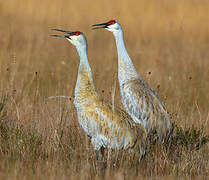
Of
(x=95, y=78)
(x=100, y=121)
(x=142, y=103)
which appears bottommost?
(x=100, y=121)

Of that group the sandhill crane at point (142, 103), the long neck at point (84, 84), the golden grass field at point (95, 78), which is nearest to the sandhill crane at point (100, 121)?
the long neck at point (84, 84)

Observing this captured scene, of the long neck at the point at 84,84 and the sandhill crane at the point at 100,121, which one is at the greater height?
the long neck at the point at 84,84

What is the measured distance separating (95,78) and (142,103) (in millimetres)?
2242

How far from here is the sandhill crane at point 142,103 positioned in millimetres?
6230

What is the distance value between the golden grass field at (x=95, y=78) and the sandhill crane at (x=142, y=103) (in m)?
0.23

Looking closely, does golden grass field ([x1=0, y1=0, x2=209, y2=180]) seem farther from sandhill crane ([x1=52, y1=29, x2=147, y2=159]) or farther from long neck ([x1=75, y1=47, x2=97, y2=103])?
long neck ([x1=75, y1=47, x2=97, y2=103])

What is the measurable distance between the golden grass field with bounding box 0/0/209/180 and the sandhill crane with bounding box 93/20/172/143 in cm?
23

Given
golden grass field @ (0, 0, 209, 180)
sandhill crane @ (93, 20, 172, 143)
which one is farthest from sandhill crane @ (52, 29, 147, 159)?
sandhill crane @ (93, 20, 172, 143)

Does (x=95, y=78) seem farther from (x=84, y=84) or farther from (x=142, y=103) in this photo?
(x=84, y=84)

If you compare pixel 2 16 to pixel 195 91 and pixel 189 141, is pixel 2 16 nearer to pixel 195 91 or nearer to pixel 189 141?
pixel 195 91

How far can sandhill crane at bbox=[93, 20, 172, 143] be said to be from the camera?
6230mm

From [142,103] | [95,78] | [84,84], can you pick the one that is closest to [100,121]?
[84,84]

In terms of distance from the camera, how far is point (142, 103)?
634cm

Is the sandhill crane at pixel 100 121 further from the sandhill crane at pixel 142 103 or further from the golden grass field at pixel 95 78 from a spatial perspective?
the sandhill crane at pixel 142 103
